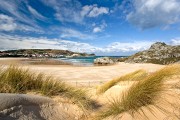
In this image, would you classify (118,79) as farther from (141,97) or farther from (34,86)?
(141,97)

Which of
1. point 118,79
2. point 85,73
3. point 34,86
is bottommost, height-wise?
point 85,73

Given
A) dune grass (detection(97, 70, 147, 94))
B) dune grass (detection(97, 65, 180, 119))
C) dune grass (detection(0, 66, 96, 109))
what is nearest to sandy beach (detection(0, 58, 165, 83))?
dune grass (detection(97, 70, 147, 94))

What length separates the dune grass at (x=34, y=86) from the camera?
5469 millimetres

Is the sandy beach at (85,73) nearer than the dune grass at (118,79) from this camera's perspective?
No

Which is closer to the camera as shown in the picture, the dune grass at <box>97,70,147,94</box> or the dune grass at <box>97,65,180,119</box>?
the dune grass at <box>97,65,180,119</box>

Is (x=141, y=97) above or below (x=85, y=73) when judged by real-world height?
above

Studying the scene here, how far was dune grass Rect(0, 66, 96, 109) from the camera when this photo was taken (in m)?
5.47

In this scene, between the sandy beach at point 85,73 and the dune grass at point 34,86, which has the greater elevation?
the dune grass at point 34,86

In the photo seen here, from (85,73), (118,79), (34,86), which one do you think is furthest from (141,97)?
(85,73)

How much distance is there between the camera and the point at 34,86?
19.6 ft

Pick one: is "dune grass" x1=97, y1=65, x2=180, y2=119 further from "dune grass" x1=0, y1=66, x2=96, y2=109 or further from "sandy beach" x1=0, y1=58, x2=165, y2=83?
"sandy beach" x1=0, y1=58, x2=165, y2=83

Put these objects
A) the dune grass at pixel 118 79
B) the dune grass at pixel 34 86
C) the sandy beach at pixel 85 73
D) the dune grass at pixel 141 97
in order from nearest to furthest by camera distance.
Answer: the dune grass at pixel 141 97 → the dune grass at pixel 34 86 → the dune grass at pixel 118 79 → the sandy beach at pixel 85 73

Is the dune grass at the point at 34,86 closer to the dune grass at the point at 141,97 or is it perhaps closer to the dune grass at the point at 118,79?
the dune grass at the point at 141,97

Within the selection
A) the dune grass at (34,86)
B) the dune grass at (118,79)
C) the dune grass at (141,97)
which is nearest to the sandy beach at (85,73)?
the dune grass at (118,79)
